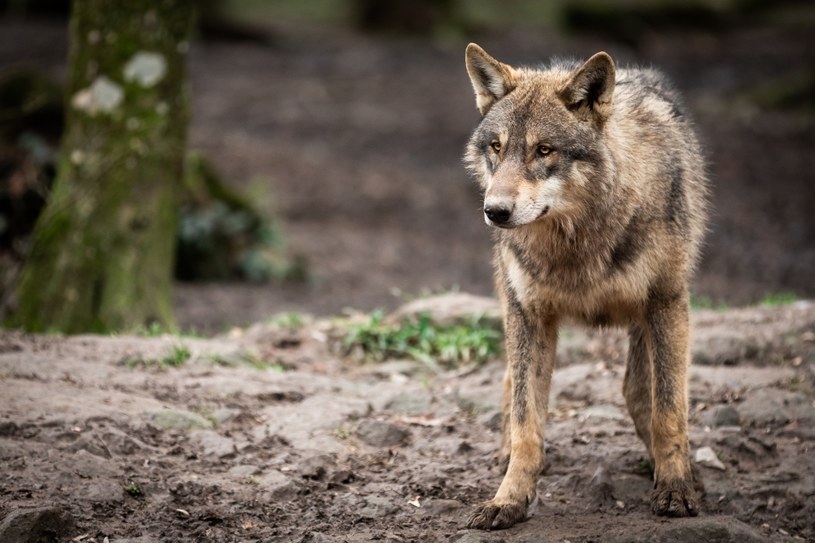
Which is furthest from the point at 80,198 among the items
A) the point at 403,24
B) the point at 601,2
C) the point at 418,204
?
the point at 601,2

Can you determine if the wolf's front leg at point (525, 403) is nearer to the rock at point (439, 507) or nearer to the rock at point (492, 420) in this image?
the rock at point (439, 507)

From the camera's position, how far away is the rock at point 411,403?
6.50m

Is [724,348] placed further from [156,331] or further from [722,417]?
[156,331]

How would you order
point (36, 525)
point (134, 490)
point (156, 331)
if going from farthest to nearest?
point (156, 331) → point (134, 490) → point (36, 525)

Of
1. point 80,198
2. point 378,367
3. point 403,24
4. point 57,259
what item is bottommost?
point 378,367

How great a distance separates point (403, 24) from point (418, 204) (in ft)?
38.2

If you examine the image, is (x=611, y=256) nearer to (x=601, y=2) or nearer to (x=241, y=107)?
(x=241, y=107)

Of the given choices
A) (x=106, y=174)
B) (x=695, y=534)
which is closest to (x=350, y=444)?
(x=695, y=534)

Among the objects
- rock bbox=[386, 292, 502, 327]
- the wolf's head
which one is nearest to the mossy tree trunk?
rock bbox=[386, 292, 502, 327]

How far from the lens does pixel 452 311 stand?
7.97m

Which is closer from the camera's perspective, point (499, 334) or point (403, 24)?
point (499, 334)

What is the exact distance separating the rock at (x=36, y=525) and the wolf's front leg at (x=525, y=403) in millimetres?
2006

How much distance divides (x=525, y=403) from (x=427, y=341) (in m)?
2.51

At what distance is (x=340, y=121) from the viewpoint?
1919cm
